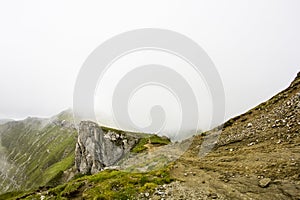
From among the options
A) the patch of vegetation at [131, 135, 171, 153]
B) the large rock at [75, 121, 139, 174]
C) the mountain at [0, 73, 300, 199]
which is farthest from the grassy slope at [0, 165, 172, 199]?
the large rock at [75, 121, 139, 174]

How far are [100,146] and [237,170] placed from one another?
80470 mm

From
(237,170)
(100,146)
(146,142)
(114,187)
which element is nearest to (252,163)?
(237,170)

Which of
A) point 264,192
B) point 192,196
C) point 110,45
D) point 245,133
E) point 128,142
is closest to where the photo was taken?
point 264,192

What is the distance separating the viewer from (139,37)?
4403 cm

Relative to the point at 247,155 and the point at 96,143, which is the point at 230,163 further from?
the point at 96,143

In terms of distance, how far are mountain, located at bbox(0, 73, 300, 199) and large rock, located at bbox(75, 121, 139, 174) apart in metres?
Answer: 57.8

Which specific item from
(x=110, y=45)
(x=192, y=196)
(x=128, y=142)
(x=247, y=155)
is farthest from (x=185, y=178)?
(x=128, y=142)

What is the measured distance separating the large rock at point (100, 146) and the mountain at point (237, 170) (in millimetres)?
57783

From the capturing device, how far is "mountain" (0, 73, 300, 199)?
1698 centimetres

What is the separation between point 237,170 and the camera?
66.4 ft

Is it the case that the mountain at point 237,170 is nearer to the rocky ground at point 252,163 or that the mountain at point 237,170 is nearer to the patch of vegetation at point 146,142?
the rocky ground at point 252,163

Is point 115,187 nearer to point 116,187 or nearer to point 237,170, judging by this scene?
point 116,187

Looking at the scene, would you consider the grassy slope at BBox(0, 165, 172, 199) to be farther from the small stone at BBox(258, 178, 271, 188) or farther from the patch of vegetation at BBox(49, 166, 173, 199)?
the small stone at BBox(258, 178, 271, 188)

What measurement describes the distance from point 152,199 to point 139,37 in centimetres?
3265
